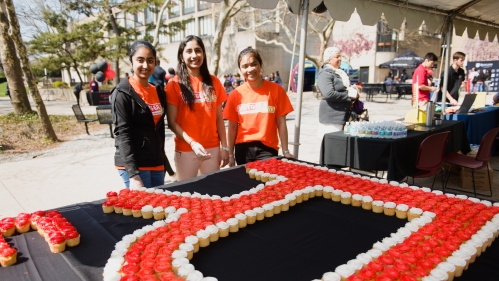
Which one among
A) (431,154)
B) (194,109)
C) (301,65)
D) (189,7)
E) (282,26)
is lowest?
(431,154)

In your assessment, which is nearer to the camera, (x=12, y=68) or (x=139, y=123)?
(x=139, y=123)

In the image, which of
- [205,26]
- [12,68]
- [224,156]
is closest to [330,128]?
[224,156]

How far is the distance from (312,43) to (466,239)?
103ft

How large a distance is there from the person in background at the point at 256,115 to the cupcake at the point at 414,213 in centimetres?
135

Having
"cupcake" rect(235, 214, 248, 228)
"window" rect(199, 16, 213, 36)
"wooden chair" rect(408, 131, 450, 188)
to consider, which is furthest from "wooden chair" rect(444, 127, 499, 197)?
"window" rect(199, 16, 213, 36)

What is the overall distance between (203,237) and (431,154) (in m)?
3.28

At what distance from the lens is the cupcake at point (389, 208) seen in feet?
6.13

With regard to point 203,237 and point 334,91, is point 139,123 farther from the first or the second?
point 334,91

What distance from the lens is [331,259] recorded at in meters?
1.38

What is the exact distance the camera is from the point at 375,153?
145 inches

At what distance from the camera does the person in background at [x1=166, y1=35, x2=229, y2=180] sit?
2.69 meters

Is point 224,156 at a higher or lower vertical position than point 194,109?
lower

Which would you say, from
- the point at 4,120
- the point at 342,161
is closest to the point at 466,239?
the point at 342,161

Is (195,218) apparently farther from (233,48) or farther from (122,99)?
(233,48)
